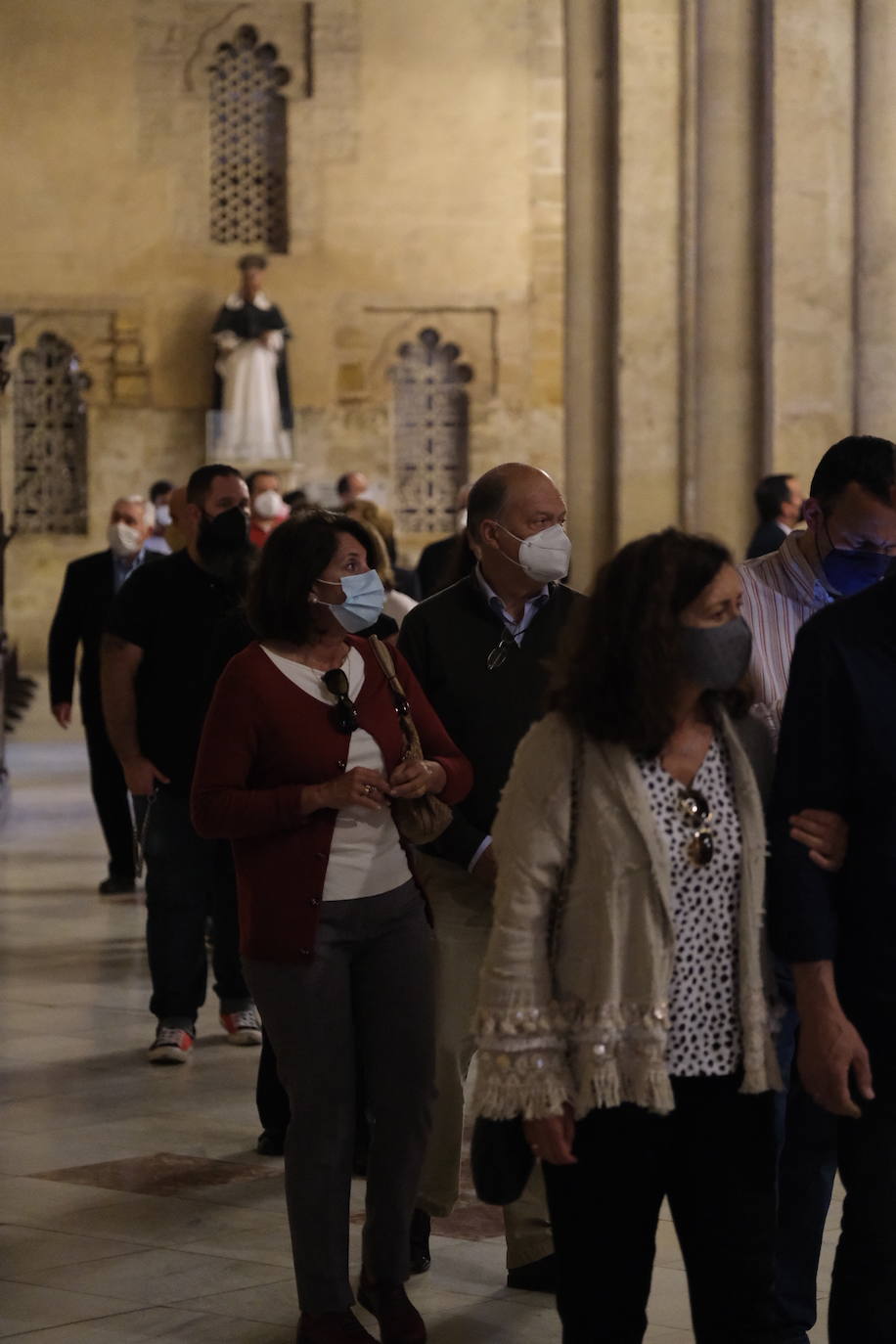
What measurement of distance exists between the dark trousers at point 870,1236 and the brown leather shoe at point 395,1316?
3.76ft

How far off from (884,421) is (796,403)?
16.2 inches

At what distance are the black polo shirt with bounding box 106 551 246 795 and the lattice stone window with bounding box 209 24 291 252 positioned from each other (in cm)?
1957

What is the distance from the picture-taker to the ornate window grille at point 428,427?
2577 centimetres

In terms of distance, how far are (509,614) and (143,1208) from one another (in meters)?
1.69

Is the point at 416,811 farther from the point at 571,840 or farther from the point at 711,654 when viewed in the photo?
the point at 711,654

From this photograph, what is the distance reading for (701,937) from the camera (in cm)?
309

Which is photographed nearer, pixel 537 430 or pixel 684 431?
pixel 684 431

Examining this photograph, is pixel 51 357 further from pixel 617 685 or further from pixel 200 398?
pixel 617 685

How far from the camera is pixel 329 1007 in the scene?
4.02 metres

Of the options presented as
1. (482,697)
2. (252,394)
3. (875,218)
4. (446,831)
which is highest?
(875,218)

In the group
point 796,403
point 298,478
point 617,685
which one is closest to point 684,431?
point 796,403

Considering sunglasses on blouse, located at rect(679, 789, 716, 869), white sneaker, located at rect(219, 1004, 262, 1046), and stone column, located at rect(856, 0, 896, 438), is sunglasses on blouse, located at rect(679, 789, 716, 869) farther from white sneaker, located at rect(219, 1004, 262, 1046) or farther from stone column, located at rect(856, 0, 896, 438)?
stone column, located at rect(856, 0, 896, 438)

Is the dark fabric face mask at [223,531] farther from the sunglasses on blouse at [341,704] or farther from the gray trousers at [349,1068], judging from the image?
the gray trousers at [349,1068]

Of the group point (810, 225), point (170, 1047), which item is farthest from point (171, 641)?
point (810, 225)
